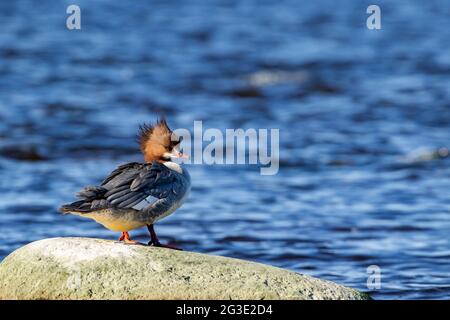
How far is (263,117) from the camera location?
1320cm

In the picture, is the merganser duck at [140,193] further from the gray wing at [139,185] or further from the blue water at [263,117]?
the blue water at [263,117]

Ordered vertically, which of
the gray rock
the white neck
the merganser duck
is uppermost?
the white neck

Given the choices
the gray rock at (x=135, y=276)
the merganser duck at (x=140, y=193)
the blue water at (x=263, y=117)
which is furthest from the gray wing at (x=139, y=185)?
the blue water at (x=263, y=117)

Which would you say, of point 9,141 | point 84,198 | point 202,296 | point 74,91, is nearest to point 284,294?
point 202,296

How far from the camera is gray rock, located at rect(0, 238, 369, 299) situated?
18.5ft

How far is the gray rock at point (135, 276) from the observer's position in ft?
18.5

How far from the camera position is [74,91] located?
14.5 meters

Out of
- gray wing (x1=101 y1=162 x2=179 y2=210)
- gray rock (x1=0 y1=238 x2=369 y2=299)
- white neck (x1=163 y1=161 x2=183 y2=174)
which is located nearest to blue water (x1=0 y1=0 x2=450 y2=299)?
gray rock (x1=0 y1=238 x2=369 y2=299)

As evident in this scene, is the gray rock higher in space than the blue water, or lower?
lower

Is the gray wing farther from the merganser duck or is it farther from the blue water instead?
the blue water

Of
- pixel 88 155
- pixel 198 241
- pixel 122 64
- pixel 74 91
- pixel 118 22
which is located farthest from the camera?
pixel 118 22

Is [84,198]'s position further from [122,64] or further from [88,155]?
[122,64]

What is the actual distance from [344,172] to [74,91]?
538 centimetres

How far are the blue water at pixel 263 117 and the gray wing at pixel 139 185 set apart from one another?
6.17 feet
